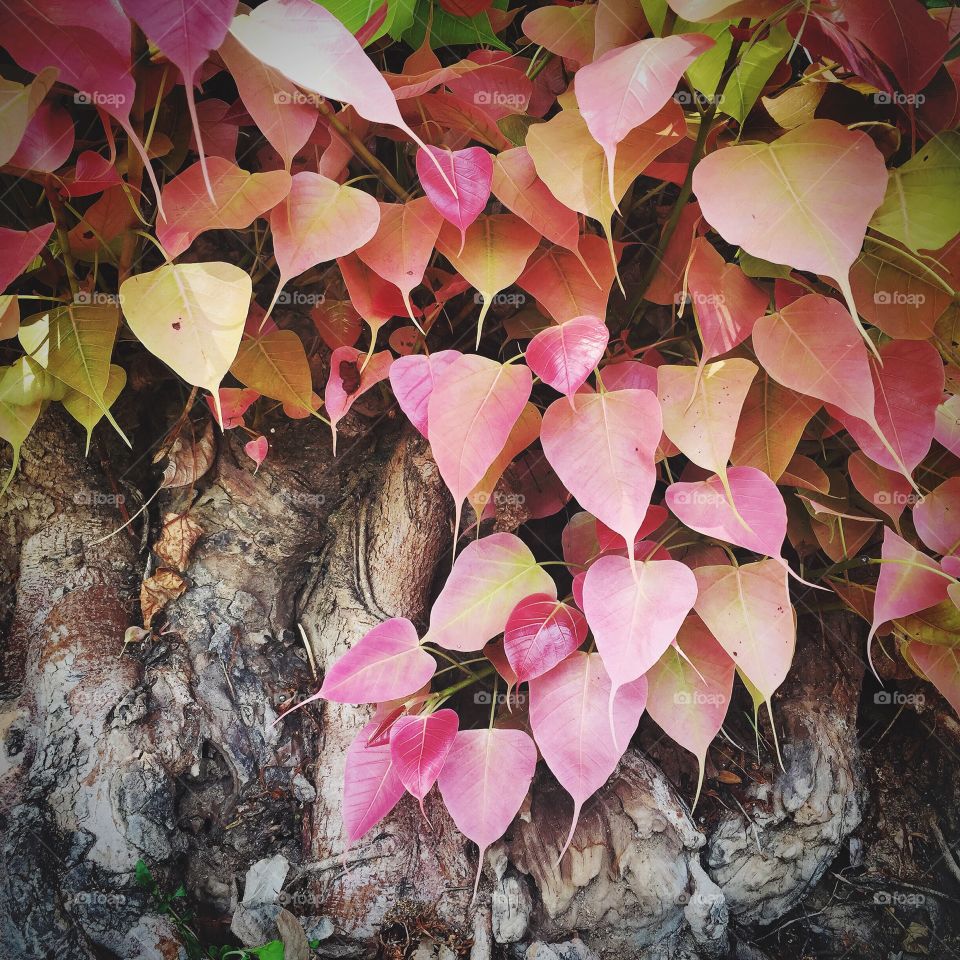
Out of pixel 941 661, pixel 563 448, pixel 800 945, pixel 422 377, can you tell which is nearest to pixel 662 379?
pixel 563 448

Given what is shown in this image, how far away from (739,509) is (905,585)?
7.7 inches

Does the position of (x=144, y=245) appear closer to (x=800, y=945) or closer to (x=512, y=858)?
(x=512, y=858)

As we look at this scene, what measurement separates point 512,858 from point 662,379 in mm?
589

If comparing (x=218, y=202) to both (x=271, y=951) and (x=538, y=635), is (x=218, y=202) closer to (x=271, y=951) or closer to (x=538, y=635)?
(x=538, y=635)

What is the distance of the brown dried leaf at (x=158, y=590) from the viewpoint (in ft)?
2.74

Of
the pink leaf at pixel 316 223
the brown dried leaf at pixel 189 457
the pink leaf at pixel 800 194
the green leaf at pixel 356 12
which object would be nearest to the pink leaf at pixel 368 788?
the brown dried leaf at pixel 189 457

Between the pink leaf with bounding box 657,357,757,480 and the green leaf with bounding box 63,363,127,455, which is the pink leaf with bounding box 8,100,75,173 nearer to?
the green leaf with bounding box 63,363,127,455

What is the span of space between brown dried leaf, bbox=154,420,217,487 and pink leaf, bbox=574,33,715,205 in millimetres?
585

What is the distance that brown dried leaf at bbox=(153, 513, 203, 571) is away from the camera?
84 cm

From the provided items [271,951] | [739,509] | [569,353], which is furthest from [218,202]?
[271,951]

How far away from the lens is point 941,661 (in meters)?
0.70

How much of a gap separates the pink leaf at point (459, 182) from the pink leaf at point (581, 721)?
436 millimetres

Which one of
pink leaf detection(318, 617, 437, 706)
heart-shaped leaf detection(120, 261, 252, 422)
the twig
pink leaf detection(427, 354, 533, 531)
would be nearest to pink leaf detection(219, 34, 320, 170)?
the twig

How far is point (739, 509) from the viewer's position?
23.5 inches
